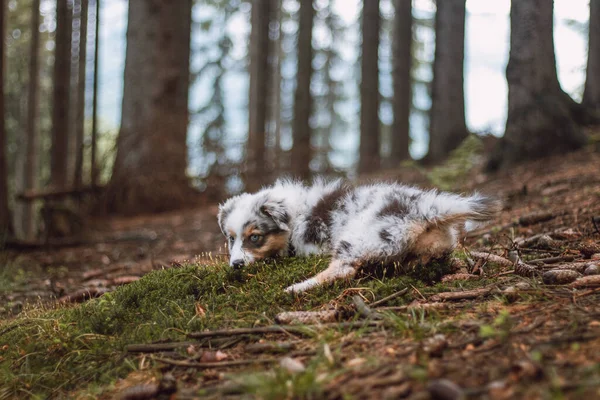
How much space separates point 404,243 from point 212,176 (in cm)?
1103

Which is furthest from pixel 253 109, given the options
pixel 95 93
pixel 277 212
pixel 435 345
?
pixel 435 345

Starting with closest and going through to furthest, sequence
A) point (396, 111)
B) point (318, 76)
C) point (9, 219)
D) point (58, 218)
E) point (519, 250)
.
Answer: point (519, 250) → point (9, 219) → point (58, 218) → point (396, 111) → point (318, 76)

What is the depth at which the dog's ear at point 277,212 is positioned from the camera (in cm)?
540

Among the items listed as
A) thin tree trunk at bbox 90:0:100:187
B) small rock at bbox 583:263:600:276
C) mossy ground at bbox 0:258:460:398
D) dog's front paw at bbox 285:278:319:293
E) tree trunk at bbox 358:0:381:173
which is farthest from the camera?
tree trunk at bbox 358:0:381:173

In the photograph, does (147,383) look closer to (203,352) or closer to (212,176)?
(203,352)

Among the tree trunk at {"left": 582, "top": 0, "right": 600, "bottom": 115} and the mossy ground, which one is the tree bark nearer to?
the tree trunk at {"left": 582, "top": 0, "right": 600, "bottom": 115}

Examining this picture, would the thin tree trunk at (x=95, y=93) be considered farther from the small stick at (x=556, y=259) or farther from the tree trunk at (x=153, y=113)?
the small stick at (x=556, y=259)

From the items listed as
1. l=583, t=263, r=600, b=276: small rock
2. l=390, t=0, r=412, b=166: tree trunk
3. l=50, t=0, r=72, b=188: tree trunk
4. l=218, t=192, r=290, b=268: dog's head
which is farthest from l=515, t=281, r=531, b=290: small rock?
l=390, t=0, r=412, b=166: tree trunk

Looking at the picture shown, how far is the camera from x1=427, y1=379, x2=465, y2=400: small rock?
7.68 feet

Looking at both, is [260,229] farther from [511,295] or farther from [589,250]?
[589,250]

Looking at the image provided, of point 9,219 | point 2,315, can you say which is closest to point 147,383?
point 2,315

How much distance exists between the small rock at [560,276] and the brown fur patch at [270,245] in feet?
8.48

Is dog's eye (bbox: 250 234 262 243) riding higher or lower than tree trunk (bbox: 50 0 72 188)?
lower

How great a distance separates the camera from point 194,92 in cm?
3366
